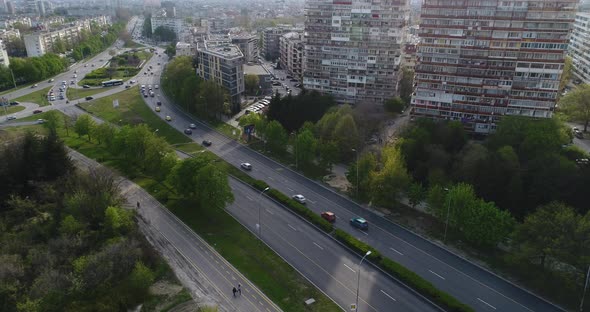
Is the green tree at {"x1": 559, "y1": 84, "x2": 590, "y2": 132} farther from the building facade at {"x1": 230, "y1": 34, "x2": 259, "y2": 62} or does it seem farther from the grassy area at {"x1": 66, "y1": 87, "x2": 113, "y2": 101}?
the grassy area at {"x1": 66, "y1": 87, "x2": 113, "y2": 101}

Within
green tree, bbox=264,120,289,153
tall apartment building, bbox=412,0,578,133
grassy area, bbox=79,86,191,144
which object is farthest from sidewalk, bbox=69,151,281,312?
tall apartment building, bbox=412,0,578,133

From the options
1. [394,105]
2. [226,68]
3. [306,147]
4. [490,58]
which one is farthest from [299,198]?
[226,68]

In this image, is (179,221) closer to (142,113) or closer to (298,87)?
(142,113)

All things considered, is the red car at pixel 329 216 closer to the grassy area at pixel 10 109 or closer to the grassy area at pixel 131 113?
the grassy area at pixel 131 113

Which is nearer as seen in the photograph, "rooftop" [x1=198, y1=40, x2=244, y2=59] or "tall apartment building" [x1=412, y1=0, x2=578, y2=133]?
"tall apartment building" [x1=412, y1=0, x2=578, y2=133]

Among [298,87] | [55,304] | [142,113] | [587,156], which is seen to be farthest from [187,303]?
[298,87]

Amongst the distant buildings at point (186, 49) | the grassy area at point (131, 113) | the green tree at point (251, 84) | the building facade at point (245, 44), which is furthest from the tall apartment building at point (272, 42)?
the grassy area at point (131, 113)
